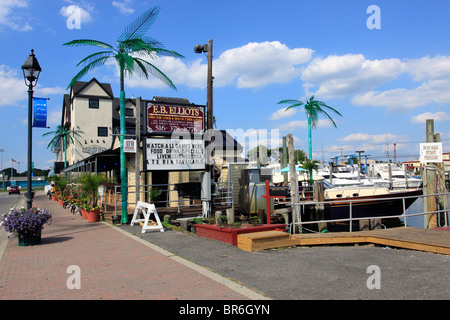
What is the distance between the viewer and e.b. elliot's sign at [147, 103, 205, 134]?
15797 mm

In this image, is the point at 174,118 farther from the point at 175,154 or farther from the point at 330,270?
the point at 330,270

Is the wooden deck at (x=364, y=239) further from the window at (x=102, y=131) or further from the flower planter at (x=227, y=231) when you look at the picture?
the window at (x=102, y=131)

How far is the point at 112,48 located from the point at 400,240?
38.3ft

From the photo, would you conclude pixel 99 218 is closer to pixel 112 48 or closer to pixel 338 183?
pixel 112 48

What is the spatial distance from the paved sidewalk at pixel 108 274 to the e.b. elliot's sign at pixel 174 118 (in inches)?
261

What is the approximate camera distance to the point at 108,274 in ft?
21.6

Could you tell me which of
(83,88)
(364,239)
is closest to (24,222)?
(364,239)

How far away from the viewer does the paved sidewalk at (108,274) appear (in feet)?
17.7

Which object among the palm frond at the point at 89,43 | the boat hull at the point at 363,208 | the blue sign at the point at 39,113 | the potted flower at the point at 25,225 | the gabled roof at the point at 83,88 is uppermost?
the gabled roof at the point at 83,88

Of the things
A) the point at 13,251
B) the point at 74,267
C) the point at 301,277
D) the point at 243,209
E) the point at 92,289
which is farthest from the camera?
the point at 243,209

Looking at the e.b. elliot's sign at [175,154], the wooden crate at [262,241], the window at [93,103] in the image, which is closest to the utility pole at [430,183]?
the wooden crate at [262,241]

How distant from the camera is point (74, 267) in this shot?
7211 millimetres

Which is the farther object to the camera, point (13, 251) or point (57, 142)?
point (57, 142)
